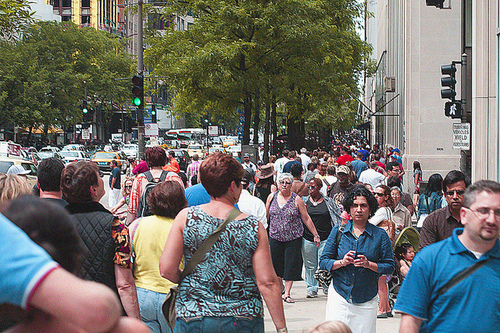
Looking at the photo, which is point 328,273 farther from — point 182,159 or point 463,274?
point 182,159

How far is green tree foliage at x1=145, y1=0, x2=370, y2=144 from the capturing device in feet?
88.6

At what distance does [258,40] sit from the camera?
2858 centimetres

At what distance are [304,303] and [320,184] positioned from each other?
69.8 inches

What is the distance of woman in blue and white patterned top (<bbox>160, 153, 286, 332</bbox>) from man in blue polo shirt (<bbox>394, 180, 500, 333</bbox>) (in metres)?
Result: 0.84

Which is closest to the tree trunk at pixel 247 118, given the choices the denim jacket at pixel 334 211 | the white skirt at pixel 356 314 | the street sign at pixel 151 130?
the street sign at pixel 151 130

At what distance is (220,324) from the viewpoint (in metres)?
3.79

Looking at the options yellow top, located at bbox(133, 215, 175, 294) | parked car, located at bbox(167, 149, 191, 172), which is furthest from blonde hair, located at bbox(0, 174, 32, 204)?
parked car, located at bbox(167, 149, 191, 172)

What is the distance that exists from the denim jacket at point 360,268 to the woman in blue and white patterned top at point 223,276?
1696 mm

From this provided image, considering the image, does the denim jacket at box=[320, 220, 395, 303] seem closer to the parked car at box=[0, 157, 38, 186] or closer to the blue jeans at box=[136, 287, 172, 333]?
the blue jeans at box=[136, 287, 172, 333]

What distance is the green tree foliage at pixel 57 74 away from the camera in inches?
2287

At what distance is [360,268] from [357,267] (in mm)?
26

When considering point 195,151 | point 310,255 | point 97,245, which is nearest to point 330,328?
point 97,245

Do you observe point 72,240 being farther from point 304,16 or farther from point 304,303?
point 304,16

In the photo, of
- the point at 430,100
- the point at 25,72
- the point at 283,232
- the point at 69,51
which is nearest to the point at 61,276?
the point at 283,232
